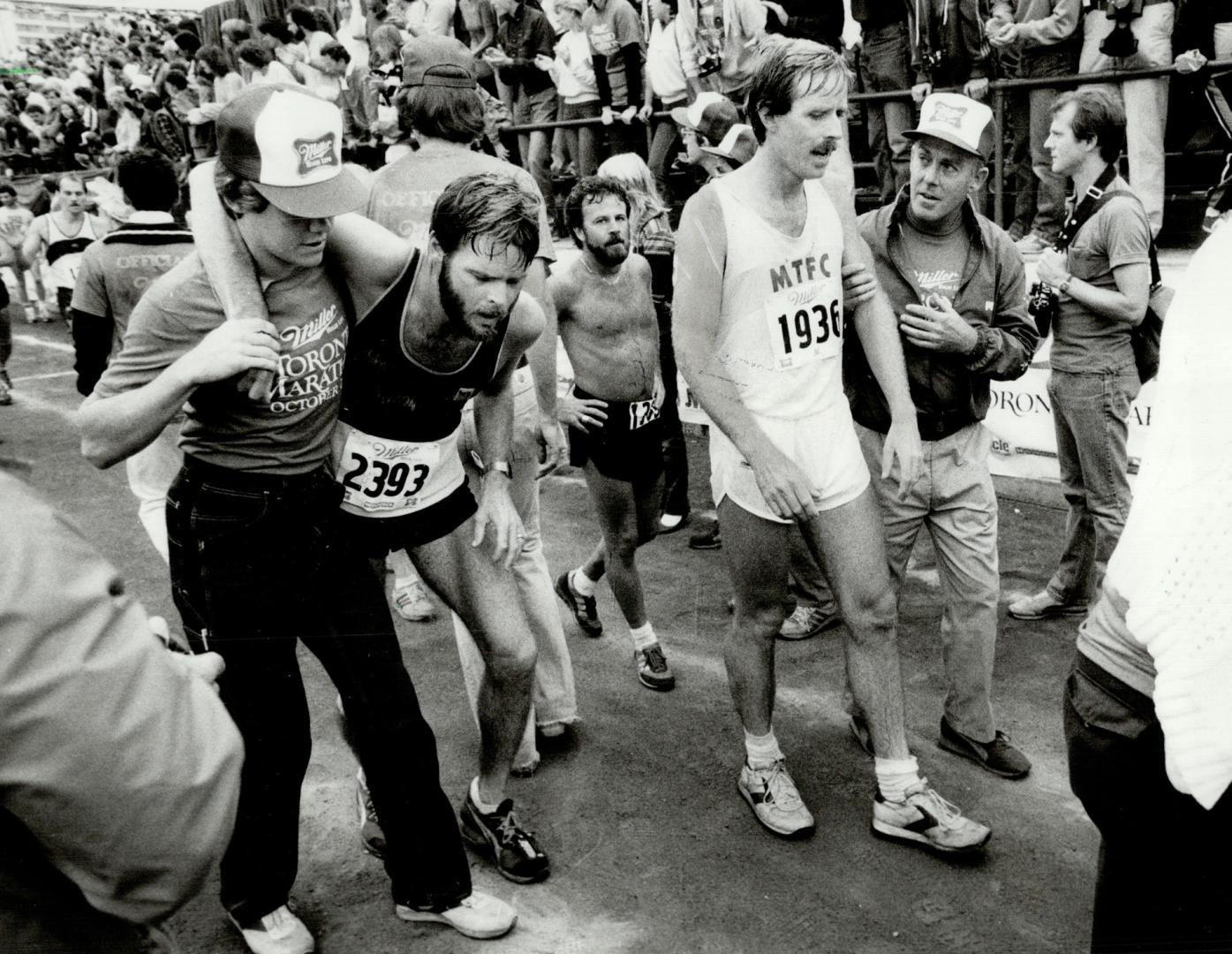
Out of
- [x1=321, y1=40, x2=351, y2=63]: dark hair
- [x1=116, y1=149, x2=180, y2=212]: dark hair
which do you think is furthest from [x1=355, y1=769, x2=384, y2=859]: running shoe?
[x1=321, y1=40, x2=351, y2=63]: dark hair

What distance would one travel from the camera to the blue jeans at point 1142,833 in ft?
5.90

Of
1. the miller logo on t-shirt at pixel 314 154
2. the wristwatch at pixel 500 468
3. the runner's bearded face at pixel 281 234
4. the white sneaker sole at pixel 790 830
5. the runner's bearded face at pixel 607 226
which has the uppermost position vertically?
the miller logo on t-shirt at pixel 314 154

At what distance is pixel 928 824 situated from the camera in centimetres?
320

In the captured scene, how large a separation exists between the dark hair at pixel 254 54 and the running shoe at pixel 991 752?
10.1 meters

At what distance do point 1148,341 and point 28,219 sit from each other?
1377 centimetres

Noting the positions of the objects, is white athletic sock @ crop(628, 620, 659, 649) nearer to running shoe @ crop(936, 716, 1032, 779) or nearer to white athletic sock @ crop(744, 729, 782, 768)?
white athletic sock @ crop(744, 729, 782, 768)

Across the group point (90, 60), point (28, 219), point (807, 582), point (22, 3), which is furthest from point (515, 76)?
point (22, 3)

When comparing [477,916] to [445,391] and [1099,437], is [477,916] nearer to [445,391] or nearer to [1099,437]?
[445,391]

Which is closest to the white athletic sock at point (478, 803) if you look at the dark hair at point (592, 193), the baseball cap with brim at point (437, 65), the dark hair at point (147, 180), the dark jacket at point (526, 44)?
the dark hair at point (592, 193)

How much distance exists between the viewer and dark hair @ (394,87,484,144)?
3.73m

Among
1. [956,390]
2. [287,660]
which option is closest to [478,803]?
[287,660]

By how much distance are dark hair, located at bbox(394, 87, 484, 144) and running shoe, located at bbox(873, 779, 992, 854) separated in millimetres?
2559

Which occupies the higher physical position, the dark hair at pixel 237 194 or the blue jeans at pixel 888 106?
the dark hair at pixel 237 194

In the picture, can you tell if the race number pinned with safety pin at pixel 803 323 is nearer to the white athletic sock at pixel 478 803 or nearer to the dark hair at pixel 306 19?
the white athletic sock at pixel 478 803
